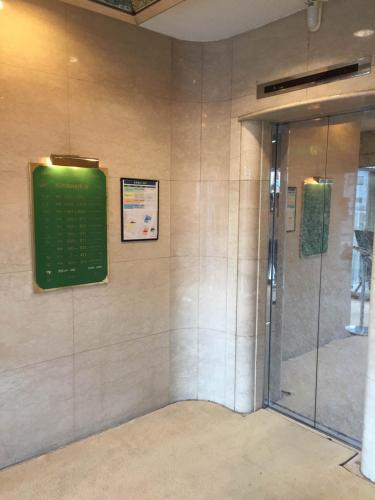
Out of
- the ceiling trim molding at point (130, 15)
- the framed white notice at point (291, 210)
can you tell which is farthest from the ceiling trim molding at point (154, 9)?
the framed white notice at point (291, 210)

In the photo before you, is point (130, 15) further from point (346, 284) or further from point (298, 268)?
point (346, 284)

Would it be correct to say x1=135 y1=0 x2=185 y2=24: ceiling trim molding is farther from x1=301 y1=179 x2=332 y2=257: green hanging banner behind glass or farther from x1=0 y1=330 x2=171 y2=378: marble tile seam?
x1=0 y1=330 x2=171 y2=378: marble tile seam

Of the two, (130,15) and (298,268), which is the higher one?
(130,15)

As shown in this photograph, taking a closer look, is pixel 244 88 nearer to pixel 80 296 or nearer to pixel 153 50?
pixel 153 50

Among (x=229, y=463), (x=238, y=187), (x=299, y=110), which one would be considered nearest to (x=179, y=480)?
(x=229, y=463)

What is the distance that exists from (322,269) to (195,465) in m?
1.64

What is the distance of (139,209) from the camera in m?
3.05

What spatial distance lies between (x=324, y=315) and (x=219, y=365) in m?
0.96

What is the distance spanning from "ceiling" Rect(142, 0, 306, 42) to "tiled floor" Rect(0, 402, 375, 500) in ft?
9.66

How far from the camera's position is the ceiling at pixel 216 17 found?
101 inches

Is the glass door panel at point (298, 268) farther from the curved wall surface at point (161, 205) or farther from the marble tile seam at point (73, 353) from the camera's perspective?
the marble tile seam at point (73, 353)

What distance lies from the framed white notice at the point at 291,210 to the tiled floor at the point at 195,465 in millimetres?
1535

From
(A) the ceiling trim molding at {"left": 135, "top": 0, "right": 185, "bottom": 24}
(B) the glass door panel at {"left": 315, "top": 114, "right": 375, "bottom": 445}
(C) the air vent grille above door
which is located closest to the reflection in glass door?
(B) the glass door panel at {"left": 315, "top": 114, "right": 375, "bottom": 445}

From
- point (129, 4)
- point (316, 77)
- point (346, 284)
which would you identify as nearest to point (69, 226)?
point (129, 4)
